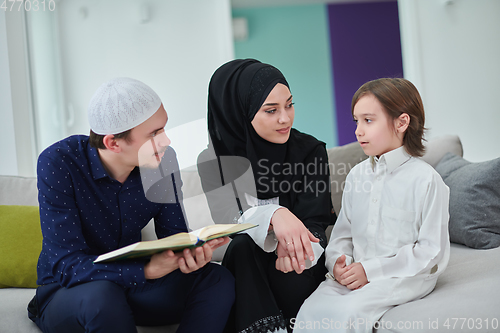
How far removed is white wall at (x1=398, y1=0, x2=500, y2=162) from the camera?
3695 millimetres

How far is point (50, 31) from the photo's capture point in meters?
3.40

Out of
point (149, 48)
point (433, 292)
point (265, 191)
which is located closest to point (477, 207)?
point (433, 292)

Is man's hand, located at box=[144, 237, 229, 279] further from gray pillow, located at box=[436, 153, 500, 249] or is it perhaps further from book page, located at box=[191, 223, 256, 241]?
gray pillow, located at box=[436, 153, 500, 249]

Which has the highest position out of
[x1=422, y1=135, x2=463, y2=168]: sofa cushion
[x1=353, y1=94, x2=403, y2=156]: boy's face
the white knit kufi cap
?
the white knit kufi cap

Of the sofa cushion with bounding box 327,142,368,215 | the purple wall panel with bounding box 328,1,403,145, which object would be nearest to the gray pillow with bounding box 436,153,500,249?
the sofa cushion with bounding box 327,142,368,215

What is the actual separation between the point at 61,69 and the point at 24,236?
7.60 ft

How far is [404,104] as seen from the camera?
4.15 ft

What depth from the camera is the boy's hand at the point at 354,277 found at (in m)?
1.19

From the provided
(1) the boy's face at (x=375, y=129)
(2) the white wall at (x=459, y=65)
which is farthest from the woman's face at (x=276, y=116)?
(2) the white wall at (x=459, y=65)

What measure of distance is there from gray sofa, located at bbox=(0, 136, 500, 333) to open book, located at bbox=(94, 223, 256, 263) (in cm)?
47

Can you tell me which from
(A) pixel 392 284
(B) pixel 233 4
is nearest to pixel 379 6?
(B) pixel 233 4

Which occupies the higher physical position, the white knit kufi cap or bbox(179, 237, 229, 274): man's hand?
the white knit kufi cap

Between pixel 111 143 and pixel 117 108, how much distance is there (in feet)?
0.38

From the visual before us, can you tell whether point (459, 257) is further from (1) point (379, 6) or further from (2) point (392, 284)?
(1) point (379, 6)
